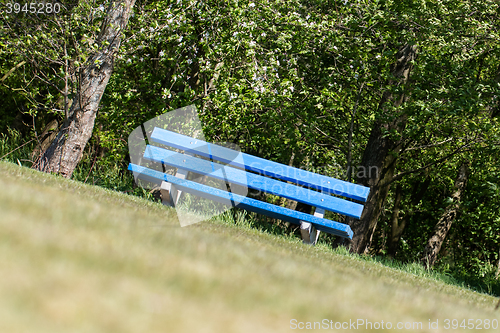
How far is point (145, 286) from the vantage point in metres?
1.83

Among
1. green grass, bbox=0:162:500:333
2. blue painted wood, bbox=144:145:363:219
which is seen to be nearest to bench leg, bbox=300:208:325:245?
blue painted wood, bbox=144:145:363:219

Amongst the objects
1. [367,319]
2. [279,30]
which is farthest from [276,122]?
[367,319]

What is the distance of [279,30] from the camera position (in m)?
8.84

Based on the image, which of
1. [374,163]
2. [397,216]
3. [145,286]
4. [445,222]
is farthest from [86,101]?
[397,216]

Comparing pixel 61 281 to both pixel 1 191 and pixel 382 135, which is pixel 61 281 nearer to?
pixel 1 191

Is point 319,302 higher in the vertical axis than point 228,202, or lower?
higher

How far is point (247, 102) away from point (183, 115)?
133cm

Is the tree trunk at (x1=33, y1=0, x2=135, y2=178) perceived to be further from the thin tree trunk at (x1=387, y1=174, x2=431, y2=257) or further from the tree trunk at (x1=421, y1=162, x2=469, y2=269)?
the thin tree trunk at (x1=387, y1=174, x2=431, y2=257)

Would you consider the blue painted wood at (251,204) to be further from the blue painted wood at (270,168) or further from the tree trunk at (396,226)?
the tree trunk at (396,226)

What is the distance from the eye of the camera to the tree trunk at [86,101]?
22.7ft

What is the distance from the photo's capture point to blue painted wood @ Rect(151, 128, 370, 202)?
612cm

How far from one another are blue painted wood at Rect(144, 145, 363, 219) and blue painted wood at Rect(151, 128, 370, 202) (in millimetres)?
Answer: 125

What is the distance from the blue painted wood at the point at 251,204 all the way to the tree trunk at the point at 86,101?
3.97 feet

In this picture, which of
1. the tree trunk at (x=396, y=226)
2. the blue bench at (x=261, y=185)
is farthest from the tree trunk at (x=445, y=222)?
the blue bench at (x=261, y=185)
